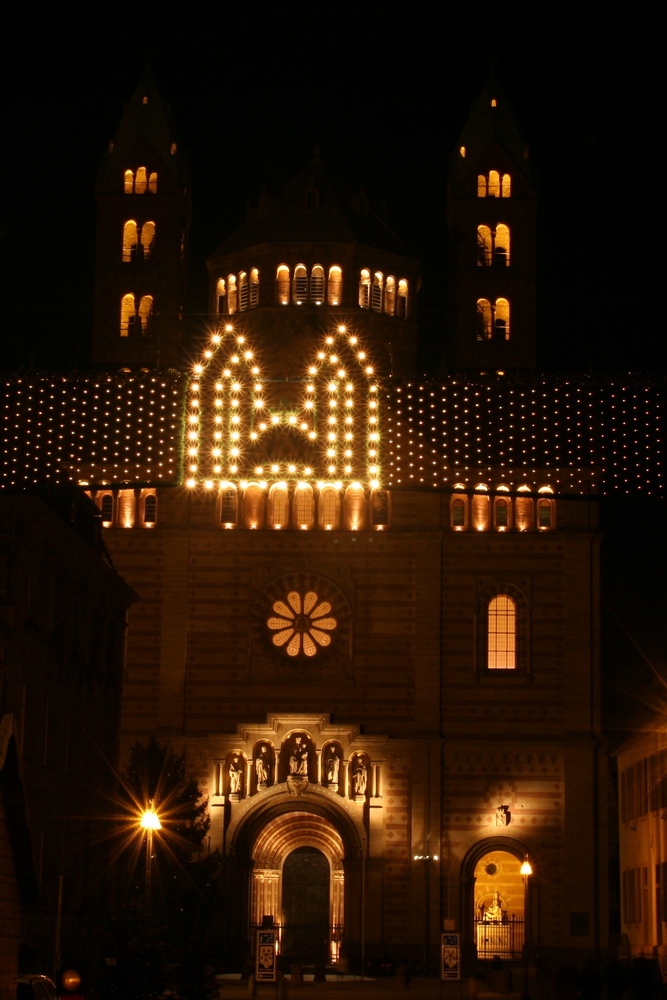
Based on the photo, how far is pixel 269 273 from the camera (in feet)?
210

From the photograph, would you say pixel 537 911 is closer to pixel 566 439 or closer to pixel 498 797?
pixel 498 797

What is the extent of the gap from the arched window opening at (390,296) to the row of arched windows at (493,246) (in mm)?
3538

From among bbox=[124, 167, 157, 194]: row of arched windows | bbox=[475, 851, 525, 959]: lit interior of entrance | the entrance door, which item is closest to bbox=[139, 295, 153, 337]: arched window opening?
bbox=[124, 167, 157, 194]: row of arched windows

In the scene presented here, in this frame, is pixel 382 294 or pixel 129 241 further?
pixel 382 294

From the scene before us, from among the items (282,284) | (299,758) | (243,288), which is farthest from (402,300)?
(299,758)

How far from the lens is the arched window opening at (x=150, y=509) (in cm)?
5844

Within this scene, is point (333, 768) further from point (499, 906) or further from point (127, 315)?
point (127, 315)

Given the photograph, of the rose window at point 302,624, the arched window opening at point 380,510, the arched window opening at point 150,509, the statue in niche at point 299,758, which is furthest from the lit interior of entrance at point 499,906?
the arched window opening at point 150,509

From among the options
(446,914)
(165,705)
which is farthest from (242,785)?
(446,914)

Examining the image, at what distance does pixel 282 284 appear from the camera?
63.9 m

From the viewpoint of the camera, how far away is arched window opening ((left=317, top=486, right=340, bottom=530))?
5834 cm

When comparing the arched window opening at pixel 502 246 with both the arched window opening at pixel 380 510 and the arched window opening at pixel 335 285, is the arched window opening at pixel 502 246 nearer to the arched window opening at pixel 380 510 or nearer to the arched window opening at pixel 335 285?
the arched window opening at pixel 335 285

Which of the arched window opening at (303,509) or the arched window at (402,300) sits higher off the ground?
the arched window at (402,300)

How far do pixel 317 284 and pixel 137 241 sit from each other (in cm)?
633
